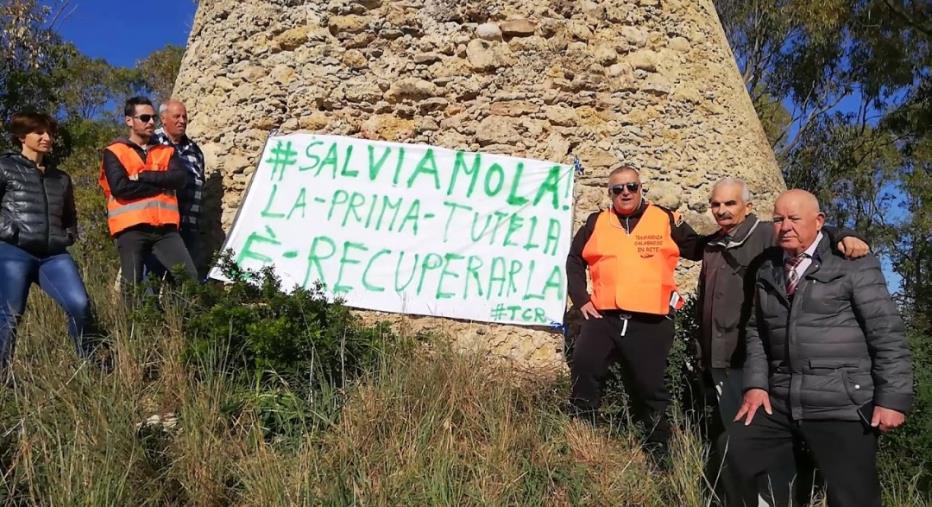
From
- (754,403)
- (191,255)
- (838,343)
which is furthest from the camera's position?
(191,255)

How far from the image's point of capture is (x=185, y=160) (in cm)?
439

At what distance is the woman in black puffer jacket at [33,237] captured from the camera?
338cm

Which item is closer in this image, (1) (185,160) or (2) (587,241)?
(2) (587,241)

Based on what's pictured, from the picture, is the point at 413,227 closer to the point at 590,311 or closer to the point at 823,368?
the point at 590,311

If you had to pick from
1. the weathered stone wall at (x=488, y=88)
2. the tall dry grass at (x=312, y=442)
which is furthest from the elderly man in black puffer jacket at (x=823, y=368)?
the weathered stone wall at (x=488, y=88)

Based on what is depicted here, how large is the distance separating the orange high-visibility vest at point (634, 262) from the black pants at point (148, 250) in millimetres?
2317

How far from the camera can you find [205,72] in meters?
5.32

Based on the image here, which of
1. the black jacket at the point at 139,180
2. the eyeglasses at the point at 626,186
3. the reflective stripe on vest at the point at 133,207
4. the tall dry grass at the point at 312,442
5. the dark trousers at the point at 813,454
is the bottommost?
the tall dry grass at the point at 312,442

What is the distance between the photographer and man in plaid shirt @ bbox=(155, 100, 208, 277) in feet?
14.3

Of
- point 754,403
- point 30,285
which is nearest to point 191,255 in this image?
point 30,285

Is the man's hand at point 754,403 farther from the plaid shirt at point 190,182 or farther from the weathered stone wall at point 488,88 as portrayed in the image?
the plaid shirt at point 190,182

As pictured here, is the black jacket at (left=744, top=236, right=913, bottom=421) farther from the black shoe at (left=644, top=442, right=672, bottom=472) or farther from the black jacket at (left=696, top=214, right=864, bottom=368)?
the black shoe at (left=644, top=442, right=672, bottom=472)

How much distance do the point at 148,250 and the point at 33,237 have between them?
0.66m

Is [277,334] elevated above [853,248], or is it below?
below
